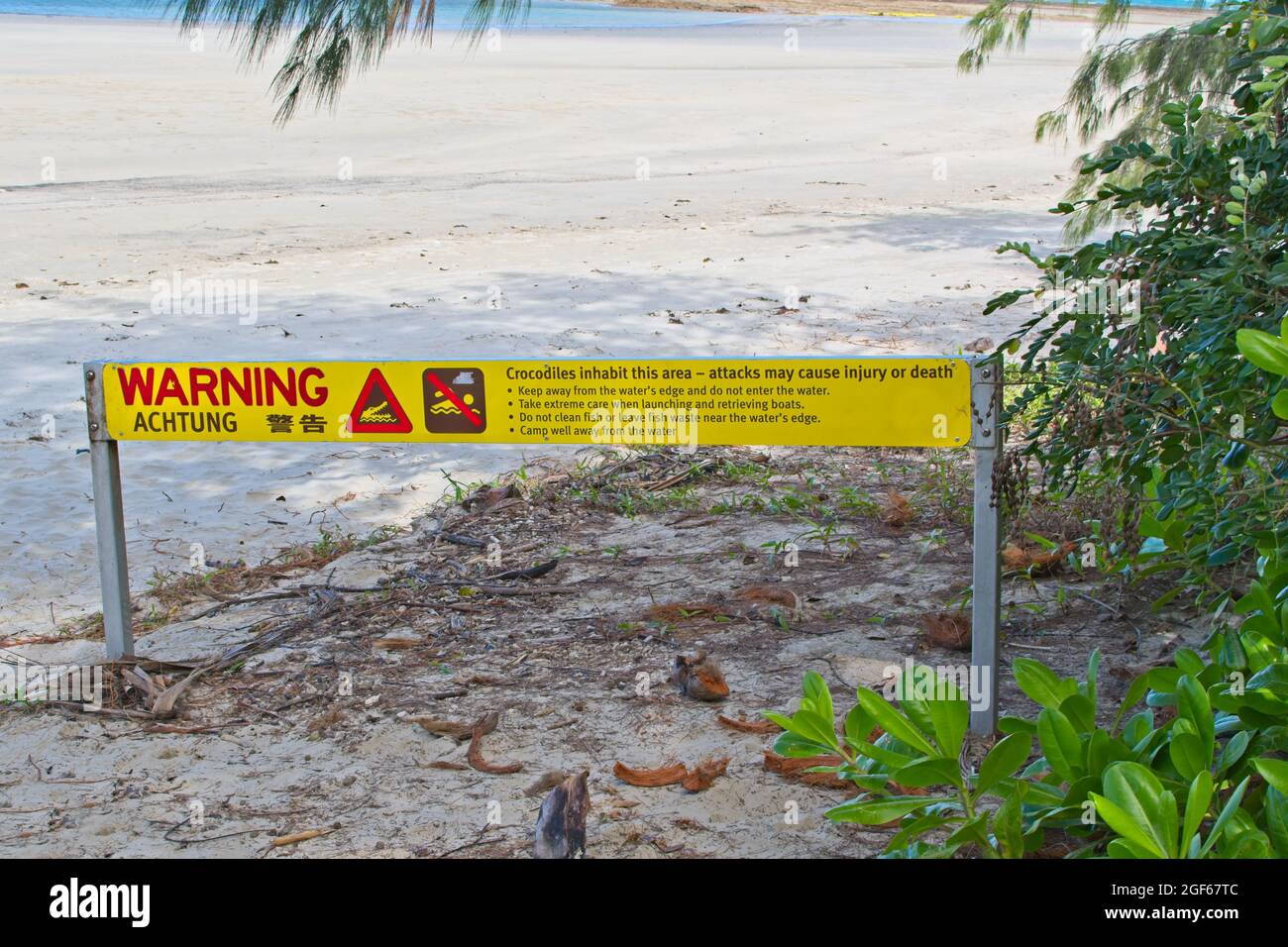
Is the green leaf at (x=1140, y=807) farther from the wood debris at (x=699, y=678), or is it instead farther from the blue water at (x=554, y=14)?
the blue water at (x=554, y=14)

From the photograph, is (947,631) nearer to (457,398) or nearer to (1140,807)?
(457,398)

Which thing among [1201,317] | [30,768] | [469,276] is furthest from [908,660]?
[469,276]

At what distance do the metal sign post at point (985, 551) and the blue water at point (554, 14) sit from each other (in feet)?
111

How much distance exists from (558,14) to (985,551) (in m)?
47.9

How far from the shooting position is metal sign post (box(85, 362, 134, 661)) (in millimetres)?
3754

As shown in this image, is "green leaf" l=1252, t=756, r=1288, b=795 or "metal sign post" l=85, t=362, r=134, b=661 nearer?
"green leaf" l=1252, t=756, r=1288, b=795

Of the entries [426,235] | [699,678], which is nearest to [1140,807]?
[699,678]

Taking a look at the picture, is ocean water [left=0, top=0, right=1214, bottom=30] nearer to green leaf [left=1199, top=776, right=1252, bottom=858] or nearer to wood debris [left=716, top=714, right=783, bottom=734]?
wood debris [left=716, top=714, right=783, bottom=734]

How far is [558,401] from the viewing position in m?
3.43

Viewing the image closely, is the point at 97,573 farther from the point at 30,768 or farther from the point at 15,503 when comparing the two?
the point at 30,768

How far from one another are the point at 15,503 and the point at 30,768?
Answer: 2866 mm

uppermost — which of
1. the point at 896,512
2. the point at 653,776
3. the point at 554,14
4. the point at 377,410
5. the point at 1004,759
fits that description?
the point at 554,14

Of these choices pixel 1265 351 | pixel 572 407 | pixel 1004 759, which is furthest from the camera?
pixel 572 407

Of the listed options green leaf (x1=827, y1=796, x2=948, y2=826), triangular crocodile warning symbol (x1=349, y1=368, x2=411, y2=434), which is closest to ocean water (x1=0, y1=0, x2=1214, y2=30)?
triangular crocodile warning symbol (x1=349, y1=368, x2=411, y2=434)
